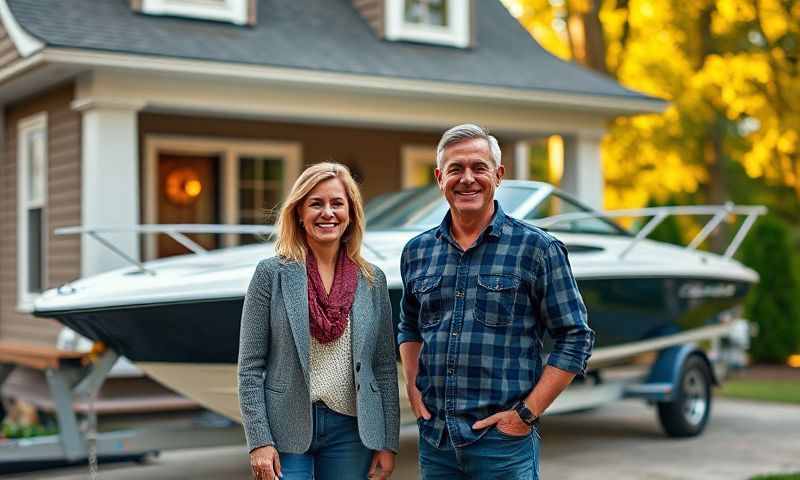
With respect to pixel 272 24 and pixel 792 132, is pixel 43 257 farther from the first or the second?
pixel 792 132

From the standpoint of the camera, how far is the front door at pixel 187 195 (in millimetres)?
11148

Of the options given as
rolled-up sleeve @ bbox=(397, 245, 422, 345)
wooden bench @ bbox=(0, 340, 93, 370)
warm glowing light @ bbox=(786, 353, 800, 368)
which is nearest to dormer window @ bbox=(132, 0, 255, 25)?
wooden bench @ bbox=(0, 340, 93, 370)

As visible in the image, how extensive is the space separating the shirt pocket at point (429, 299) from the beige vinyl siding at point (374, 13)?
26.0ft

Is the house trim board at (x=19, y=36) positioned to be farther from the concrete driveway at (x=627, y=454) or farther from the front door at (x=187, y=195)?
the concrete driveway at (x=627, y=454)

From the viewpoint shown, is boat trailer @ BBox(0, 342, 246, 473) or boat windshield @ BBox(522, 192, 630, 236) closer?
boat trailer @ BBox(0, 342, 246, 473)

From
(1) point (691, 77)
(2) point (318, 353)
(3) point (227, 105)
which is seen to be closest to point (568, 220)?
(3) point (227, 105)

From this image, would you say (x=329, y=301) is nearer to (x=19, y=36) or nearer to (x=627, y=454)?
(x=627, y=454)

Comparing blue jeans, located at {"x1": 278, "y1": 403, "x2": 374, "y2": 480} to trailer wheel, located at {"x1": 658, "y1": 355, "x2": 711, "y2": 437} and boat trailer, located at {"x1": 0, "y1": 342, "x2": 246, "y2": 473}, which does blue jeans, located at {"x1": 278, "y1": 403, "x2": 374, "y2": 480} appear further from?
trailer wheel, located at {"x1": 658, "y1": 355, "x2": 711, "y2": 437}

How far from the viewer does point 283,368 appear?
11.4 ft

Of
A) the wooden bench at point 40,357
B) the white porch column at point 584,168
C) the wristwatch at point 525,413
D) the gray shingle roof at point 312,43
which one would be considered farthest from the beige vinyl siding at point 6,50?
the wristwatch at point 525,413

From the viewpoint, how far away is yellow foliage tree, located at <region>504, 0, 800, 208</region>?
1848 cm

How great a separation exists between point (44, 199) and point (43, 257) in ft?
1.84

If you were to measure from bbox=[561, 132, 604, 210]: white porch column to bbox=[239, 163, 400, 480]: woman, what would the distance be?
27.4 feet

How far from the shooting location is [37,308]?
21.2 ft
